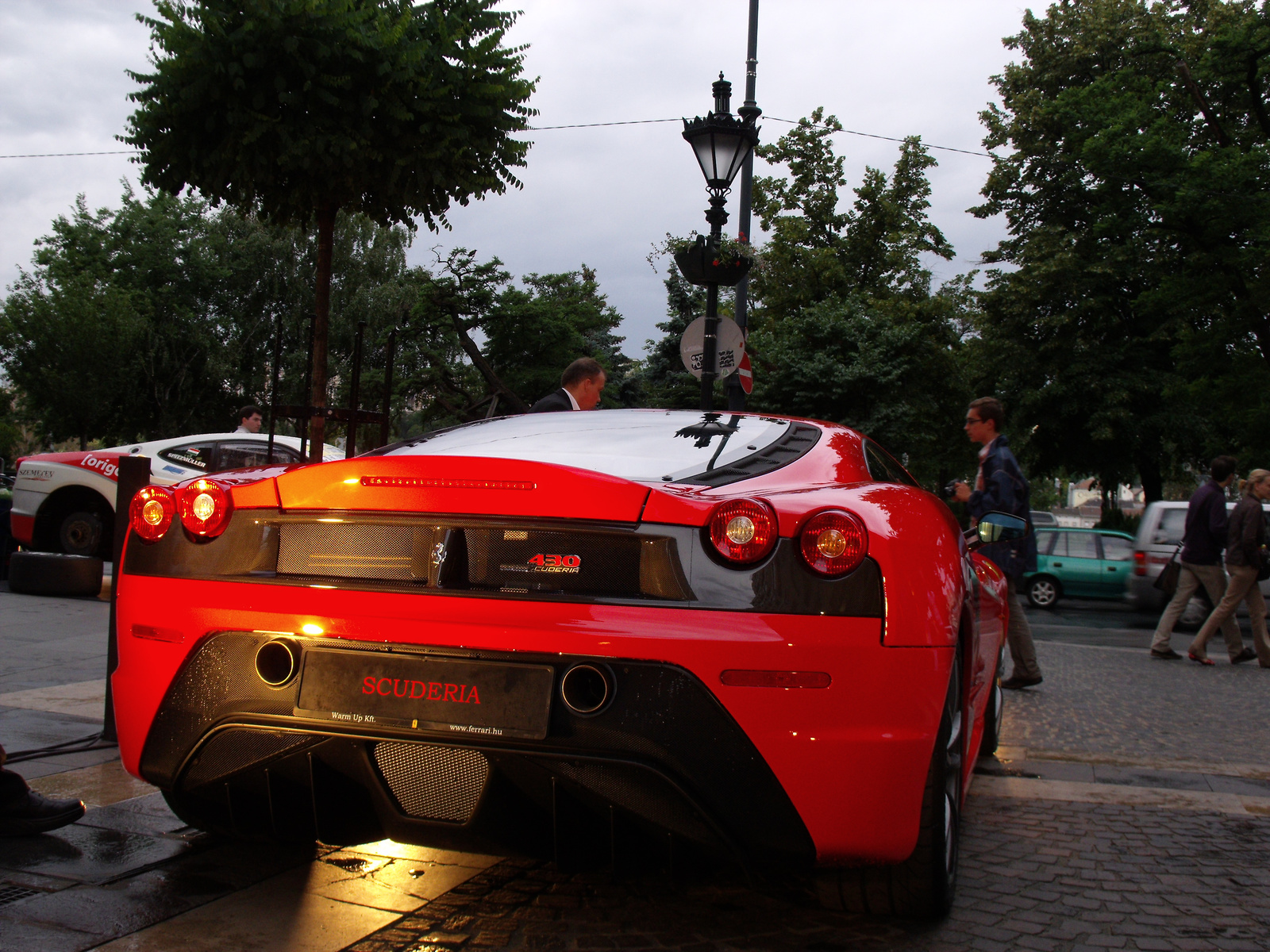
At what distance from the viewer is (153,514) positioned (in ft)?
8.88

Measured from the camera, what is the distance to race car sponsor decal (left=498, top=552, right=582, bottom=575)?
7.79 feet

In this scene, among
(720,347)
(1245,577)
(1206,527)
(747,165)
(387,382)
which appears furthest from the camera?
(747,165)

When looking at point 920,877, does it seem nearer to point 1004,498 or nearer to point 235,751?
point 235,751

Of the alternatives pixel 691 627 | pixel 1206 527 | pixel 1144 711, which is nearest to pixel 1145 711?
pixel 1144 711

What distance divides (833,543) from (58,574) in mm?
6145

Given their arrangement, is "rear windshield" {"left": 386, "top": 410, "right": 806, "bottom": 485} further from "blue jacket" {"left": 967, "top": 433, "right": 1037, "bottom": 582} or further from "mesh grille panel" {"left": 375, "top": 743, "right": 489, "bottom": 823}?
"blue jacket" {"left": 967, "top": 433, "right": 1037, "bottom": 582}

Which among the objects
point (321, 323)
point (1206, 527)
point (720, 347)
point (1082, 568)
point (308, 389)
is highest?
point (720, 347)

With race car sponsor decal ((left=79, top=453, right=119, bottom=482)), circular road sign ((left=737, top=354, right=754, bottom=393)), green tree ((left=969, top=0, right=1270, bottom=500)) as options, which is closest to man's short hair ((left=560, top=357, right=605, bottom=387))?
circular road sign ((left=737, top=354, right=754, bottom=393))

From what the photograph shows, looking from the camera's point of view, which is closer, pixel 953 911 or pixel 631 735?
pixel 631 735

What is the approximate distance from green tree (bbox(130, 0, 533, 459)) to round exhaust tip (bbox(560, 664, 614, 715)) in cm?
509

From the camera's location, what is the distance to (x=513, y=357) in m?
37.6

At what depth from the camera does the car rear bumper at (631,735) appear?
88.4 inches

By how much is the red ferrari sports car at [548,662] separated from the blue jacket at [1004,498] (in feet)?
14.6

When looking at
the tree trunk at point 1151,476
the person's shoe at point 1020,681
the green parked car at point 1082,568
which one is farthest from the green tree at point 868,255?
the person's shoe at point 1020,681
